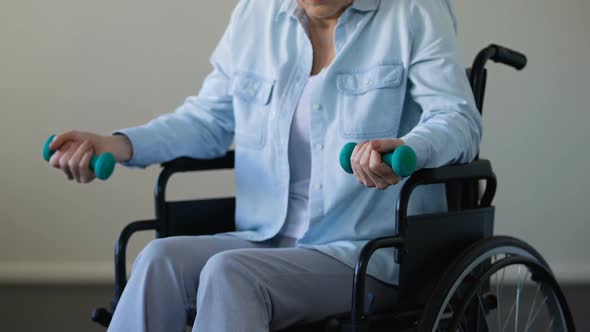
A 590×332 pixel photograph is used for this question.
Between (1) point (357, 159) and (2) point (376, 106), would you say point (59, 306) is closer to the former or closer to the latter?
(2) point (376, 106)

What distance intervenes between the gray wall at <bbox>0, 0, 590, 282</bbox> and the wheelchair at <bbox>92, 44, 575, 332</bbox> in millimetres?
988

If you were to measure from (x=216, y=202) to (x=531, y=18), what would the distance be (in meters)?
1.35

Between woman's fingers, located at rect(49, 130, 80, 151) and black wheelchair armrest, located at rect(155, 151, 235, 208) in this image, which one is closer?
woman's fingers, located at rect(49, 130, 80, 151)

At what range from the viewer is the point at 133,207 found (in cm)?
279

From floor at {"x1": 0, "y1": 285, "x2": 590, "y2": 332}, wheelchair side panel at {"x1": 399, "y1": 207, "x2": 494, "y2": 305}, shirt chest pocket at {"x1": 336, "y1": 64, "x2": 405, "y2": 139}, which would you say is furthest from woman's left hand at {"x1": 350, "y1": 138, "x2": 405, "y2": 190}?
floor at {"x1": 0, "y1": 285, "x2": 590, "y2": 332}

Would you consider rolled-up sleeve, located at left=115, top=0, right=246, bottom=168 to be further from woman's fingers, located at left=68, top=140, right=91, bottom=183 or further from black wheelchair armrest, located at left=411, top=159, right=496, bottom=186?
black wheelchair armrest, located at left=411, top=159, right=496, bottom=186

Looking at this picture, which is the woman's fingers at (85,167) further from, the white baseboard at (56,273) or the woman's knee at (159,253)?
the white baseboard at (56,273)

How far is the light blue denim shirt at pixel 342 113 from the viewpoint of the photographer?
4.65ft

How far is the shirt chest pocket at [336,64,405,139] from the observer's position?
57.8 inches

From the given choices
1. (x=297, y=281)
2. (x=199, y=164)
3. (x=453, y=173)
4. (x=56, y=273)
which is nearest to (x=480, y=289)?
(x=453, y=173)

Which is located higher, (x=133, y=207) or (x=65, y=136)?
(x=65, y=136)

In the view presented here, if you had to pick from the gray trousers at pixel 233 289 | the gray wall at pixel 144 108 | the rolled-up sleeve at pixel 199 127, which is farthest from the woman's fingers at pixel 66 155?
the gray wall at pixel 144 108

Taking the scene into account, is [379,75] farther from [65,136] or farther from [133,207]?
[133,207]

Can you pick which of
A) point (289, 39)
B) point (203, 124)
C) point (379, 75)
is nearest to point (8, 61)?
point (203, 124)
